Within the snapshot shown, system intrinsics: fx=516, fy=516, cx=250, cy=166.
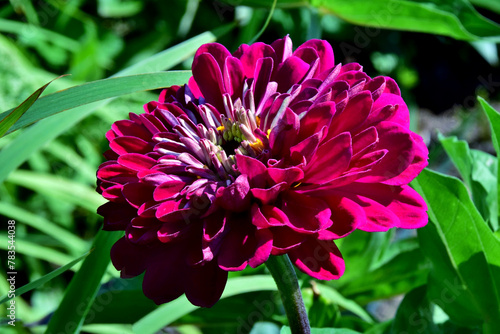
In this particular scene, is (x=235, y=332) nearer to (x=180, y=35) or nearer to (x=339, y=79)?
(x=339, y=79)

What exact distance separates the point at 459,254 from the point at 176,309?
0.30m

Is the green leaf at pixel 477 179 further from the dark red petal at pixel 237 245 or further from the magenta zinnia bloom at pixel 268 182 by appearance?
the dark red petal at pixel 237 245

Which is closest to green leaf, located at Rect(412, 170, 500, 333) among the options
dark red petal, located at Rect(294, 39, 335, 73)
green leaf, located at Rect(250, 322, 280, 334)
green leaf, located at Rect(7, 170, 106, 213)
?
dark red petal, located at Rect(294, 39, 335, 73)

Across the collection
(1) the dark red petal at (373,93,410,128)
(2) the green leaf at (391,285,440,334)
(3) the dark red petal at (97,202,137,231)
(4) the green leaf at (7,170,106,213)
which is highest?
(1) the dark red petal at (373,93,410,128)

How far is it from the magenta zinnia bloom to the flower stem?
2 centimetres

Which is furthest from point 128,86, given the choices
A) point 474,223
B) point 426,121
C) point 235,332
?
point 426,121

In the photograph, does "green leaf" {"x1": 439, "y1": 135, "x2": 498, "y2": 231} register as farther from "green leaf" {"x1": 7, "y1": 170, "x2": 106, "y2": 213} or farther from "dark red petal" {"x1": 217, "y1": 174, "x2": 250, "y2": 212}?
"green leaf" {"x1": 7, "y1": 170, "x2": 106, "y2": 213}

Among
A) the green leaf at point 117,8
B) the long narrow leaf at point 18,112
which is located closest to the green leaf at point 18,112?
the long narrow leaf at point 18,112

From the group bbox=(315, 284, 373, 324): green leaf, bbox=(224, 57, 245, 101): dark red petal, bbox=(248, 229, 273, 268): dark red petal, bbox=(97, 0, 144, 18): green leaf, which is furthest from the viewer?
bbox=(97, 0, 144, 18): green leaf

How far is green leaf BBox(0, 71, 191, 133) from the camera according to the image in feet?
1.52

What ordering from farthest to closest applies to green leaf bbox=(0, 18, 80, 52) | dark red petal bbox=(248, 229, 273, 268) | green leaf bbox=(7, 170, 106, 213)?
green leaf bbox=(0, 18, 80, 52) → green leaf bbox=(7, 170, 106, 213) → dark red petal bbox=(248, 229, 273, 268)

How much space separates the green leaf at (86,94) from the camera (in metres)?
0.46

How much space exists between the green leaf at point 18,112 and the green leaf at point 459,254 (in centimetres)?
36

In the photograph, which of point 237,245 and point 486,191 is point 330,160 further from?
point 486,191
